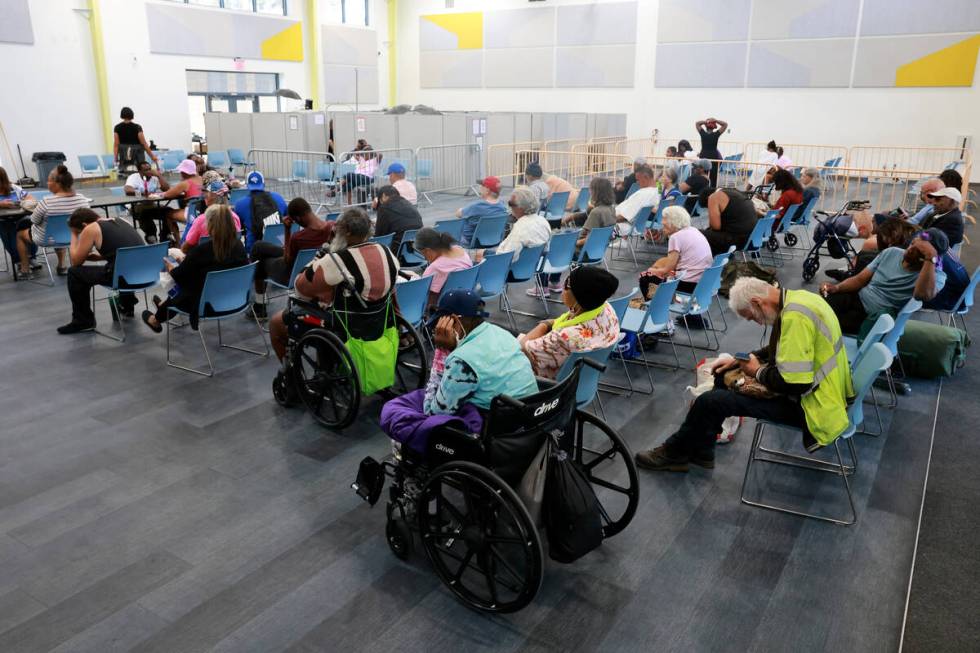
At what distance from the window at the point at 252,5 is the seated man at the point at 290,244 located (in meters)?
14.4

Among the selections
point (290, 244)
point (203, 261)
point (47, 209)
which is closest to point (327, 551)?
point (203, 261)

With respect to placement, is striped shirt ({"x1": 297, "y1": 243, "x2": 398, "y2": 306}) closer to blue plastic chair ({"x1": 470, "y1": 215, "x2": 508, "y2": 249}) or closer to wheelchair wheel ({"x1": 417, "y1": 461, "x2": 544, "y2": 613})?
wheelchair wheel ({"x1": 417, "y1": 461, "x2": 544, "y2": 613})

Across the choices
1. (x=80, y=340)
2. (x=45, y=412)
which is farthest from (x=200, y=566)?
(x=80, y=340)

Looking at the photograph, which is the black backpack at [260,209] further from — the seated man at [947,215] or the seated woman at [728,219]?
→ the seated man at [947,215]

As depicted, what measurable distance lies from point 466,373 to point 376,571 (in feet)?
3.20

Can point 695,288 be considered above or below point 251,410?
above

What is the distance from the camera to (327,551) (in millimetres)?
3211

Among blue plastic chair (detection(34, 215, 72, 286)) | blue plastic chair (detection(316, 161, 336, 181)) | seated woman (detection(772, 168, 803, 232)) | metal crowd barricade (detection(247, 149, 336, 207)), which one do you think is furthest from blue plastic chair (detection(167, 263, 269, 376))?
blue plastic chair (detection(316, 161, 336, 181))

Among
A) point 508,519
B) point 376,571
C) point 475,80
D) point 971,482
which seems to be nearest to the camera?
point 508,519

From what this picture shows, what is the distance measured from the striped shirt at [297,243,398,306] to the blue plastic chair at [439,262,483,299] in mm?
984

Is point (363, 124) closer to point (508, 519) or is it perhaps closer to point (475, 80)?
point (475, 80)

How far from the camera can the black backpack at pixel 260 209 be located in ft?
22.2

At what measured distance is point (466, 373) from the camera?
289 centimetres

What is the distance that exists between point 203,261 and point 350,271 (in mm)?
1702
